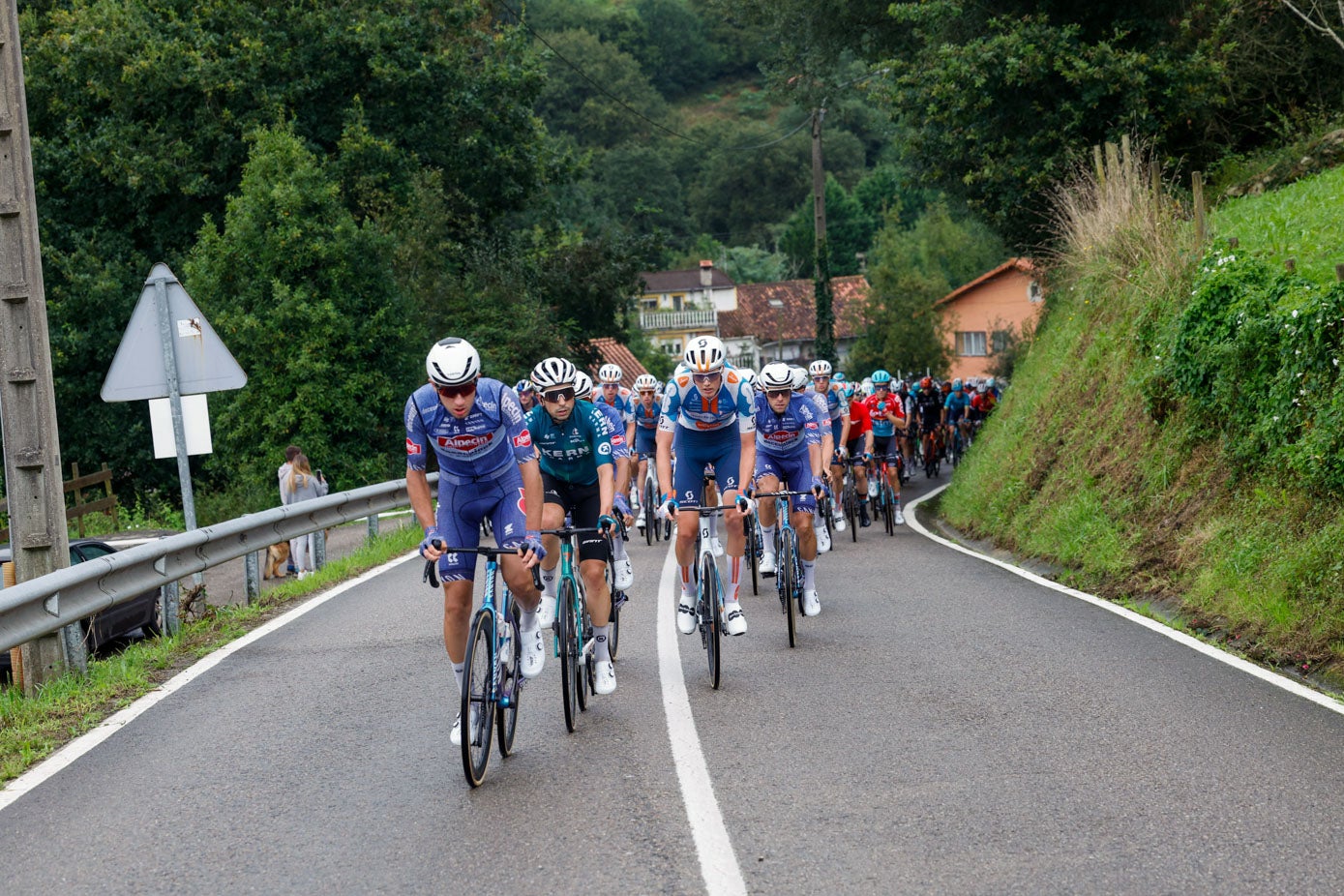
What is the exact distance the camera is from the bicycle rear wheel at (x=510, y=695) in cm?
676

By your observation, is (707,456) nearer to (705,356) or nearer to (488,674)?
(705,356)

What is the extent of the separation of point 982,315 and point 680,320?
3376 cm

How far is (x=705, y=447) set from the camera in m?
10.3

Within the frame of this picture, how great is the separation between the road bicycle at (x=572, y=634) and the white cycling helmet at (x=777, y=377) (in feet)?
10.5

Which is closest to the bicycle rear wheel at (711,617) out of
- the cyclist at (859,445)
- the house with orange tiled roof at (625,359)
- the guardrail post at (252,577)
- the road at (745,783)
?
the road at (745,783)

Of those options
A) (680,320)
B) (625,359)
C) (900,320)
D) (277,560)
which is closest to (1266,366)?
(277,560)

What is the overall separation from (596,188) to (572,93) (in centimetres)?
1445

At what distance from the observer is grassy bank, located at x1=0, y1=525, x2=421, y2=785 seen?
7672 millimetres

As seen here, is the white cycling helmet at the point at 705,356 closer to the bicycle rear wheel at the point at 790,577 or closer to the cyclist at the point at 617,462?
the cyclist at the point at 617,462

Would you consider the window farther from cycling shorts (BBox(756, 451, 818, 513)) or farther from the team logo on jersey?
the team logo on jersey

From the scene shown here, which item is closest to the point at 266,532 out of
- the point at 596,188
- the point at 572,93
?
the point at 596,188

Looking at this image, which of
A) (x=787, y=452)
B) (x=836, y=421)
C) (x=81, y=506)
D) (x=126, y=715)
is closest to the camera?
(x=126, y=715)

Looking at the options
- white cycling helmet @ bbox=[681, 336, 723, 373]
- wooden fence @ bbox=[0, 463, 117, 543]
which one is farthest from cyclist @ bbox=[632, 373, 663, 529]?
wooden fence @ bbox=[0, 463, 117, 543]

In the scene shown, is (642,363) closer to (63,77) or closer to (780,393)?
(63,77)
